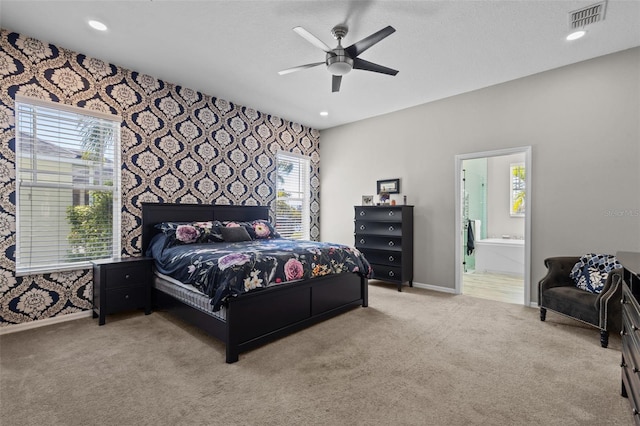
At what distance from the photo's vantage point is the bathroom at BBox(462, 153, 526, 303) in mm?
5949

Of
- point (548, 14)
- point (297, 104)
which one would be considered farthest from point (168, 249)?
point (548, 14)

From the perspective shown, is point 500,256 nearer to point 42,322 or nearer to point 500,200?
point 500,200

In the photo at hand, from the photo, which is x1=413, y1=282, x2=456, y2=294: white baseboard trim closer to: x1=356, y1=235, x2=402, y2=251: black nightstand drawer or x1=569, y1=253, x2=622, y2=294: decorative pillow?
x1=356, y1=235, x2=402, y2=251: black nightstand drawer

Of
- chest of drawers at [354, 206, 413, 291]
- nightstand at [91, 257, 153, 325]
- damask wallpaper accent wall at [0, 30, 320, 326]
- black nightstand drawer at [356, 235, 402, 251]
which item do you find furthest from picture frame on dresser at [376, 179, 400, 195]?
nightstand at [91, 257, 153, 325]

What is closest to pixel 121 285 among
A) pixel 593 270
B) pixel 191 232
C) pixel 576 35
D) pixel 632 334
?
pixel 191 232

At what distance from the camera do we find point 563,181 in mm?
3719

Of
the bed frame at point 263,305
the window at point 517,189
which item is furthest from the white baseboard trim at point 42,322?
the window at point 517,189

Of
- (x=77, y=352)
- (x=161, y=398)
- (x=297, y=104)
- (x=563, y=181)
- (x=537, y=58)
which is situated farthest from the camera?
(x=297, y=104)

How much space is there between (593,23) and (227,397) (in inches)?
172

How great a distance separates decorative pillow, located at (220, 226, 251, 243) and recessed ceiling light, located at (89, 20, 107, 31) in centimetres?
247

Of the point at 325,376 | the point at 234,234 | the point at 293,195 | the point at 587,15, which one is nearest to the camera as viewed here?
the point at 325,376

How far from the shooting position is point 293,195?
6.12 metres

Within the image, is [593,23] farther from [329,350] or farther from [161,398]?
[161,398]

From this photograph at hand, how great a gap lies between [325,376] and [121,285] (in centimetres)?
259
